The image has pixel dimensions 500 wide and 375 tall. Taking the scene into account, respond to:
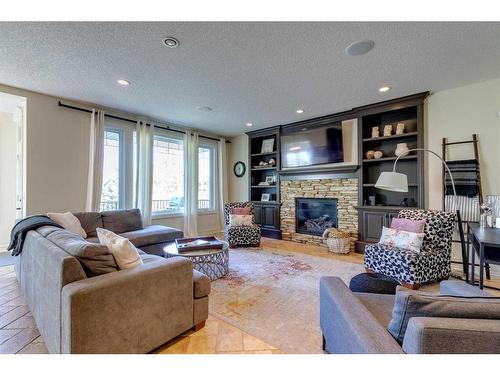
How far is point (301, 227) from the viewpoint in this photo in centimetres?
512

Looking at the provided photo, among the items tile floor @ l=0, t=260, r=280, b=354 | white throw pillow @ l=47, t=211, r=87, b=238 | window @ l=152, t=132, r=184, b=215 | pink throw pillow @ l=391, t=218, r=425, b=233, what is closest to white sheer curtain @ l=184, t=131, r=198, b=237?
window @ l=152, t=132, r=184, b=215

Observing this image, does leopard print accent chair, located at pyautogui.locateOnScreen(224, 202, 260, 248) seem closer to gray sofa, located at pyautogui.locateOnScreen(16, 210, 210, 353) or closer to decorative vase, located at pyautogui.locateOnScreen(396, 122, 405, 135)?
gray sofa, located at pyautogui.locateOnScreen(16, 210, 210, 353)

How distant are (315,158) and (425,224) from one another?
7.55 ft

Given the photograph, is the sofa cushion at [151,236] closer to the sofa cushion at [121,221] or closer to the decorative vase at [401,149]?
the sofa cushion at [121,221]

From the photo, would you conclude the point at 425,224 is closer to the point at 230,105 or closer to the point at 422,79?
the point at 422,79

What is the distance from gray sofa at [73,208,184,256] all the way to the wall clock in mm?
2736

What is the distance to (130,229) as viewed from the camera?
3754 mm

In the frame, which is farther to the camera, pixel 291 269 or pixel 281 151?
pixel 281 151

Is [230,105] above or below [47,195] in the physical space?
above

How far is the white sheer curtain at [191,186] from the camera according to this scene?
5312 mm

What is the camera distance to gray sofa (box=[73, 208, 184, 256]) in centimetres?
335

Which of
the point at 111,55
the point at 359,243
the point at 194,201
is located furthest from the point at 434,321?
the point at 194,201

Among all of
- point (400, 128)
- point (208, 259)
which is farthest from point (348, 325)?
point (400, 128)

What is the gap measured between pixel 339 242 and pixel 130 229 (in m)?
3.48
